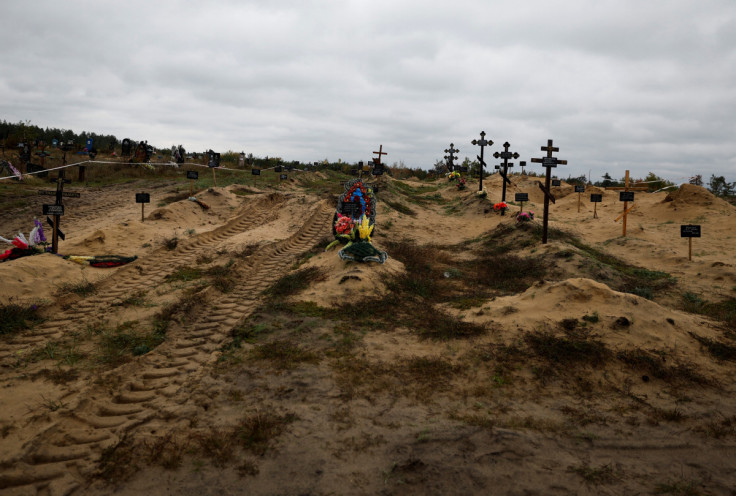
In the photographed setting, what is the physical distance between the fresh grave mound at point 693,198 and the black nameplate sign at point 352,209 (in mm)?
15143

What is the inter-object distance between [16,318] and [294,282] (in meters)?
4.56

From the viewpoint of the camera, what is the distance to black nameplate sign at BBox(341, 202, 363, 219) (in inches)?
408

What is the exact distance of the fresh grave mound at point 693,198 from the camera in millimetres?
16562

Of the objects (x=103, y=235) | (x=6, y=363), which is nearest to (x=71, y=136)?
(x=103, y=235)

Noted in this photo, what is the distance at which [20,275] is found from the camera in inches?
297

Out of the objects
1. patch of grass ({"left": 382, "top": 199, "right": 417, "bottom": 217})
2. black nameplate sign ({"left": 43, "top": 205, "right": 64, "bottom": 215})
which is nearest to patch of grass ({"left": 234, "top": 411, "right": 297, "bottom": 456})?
black nameplate sign ({"left": 43, "top": 205, "right": 64, "bottom": 215})

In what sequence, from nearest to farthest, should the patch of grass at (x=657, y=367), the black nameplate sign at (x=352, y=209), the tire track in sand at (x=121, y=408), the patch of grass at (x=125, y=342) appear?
the tire track in sand at (x=121, y=408)
the patch of grass at (x=657, y=367)
the patch of grass at (x=125, y=342)
the black nameplate sign at (x=352, y=209)

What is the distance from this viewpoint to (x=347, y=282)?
7.91 meters

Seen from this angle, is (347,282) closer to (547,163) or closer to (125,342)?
(125,342)

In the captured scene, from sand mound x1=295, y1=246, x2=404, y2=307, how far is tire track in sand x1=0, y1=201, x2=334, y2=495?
128 centimetres

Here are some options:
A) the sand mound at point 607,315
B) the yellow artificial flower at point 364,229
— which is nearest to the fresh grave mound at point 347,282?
the yellow artificial flower at point 364,229

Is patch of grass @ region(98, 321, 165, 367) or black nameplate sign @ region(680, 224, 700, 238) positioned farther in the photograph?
black nameplate sign @ region(680, 224, 700, 238)

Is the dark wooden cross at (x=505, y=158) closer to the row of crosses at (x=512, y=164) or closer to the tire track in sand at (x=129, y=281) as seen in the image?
the row of crosses at (x=512, y=164)

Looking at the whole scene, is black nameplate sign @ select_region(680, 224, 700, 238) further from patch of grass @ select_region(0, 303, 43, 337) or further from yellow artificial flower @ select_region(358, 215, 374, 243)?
patch of grass @ select_region(0, 303, 43, 337)
